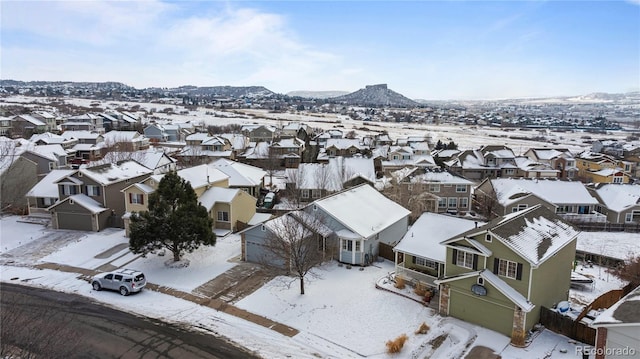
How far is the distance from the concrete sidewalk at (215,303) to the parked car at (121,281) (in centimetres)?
108

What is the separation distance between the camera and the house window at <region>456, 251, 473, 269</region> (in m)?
22.4

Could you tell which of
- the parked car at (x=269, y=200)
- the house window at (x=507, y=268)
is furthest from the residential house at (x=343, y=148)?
the house window at (x=507, y=268)

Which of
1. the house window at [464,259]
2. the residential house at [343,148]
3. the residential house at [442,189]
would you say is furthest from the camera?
the residential house at [343,148]

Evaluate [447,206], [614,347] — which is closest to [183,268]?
[614,347]

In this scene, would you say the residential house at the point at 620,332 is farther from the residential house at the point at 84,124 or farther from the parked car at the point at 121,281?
the residential house at the point at 84,124

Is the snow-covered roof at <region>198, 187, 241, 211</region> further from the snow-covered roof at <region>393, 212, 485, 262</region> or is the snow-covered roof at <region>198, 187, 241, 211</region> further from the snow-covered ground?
the snow-covered roof at <region>393, 212, 485, 262</region>

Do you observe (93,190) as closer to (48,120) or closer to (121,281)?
(121,281)

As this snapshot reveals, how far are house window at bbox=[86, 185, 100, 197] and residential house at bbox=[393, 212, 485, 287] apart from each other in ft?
89.7

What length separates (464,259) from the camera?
22.6 m

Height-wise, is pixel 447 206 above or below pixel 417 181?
below

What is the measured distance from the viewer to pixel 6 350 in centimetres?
1456

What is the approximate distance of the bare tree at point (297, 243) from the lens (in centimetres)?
2564

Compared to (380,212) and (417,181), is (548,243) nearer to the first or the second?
(380,212)

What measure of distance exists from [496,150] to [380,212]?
47388mm
